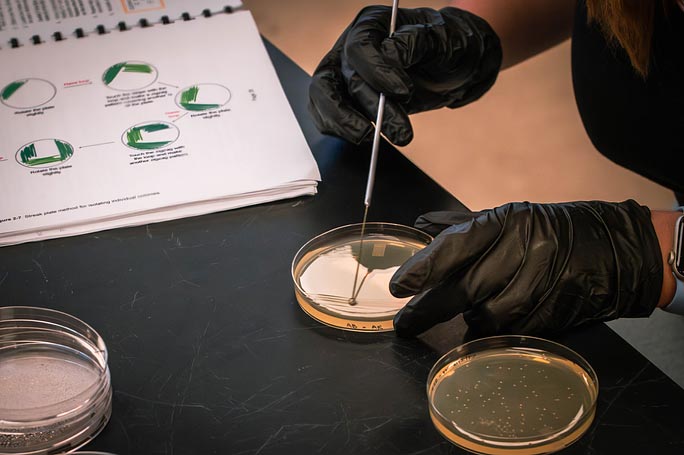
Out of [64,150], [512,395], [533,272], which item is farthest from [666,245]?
[64,150]

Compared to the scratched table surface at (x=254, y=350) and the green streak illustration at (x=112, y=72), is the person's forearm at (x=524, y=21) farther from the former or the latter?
the green streak illustration at (x=112, y=72)

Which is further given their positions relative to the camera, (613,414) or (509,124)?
(509,124)

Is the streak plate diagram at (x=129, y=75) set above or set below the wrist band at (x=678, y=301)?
above

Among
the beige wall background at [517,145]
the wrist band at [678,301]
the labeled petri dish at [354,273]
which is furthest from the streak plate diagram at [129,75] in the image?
the beige wall background at [517,145]

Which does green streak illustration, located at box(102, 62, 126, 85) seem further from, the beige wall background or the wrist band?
the beige wall background

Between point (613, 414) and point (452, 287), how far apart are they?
21cm

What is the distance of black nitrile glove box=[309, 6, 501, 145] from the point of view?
1183mm

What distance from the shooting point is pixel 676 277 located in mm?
977

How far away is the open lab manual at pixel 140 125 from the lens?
112 cm

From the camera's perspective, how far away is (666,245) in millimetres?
998

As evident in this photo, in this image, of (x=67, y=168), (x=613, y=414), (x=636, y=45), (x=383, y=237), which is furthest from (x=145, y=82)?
(x=613, y=414)

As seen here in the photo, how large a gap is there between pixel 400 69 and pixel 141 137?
0.40 metres

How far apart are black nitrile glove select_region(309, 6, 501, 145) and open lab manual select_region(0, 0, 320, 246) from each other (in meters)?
0.08

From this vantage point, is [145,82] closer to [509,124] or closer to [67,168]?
[67,168]
